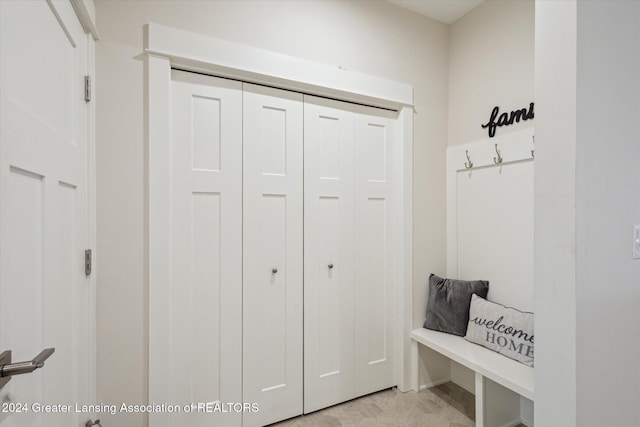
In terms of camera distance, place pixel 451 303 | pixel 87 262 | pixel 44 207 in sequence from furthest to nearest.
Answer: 1. pixel 451 303
2. pixel 87 262
3. pixel 44 207

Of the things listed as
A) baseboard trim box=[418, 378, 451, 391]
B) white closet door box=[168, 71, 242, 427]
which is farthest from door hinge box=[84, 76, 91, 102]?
baseboard trim box=[418, 378, 451, 391]

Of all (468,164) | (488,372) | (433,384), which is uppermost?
(468,164)

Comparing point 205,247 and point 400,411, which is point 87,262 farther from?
point 400,411

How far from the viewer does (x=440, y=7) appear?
221 cm

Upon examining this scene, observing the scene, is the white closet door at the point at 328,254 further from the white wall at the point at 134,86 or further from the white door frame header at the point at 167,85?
the white wall at the point at 134,86

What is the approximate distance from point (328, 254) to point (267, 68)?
1160 millimetres

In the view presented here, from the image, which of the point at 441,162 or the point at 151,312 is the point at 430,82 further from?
the point at 151,312

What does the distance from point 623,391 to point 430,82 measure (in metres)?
2.05

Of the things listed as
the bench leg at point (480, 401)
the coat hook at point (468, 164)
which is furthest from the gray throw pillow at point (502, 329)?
the coat hook at point (468, 164)

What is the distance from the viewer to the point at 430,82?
2328mm

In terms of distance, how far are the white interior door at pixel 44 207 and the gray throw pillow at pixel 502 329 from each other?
207 cm

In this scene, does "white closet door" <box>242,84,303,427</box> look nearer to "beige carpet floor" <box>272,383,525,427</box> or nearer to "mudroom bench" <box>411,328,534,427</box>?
"beige carpet floor" <box>272,383,525,427</box>

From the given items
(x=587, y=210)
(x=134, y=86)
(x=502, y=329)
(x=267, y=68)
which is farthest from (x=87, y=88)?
(x=502, y=329)

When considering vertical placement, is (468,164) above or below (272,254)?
above
